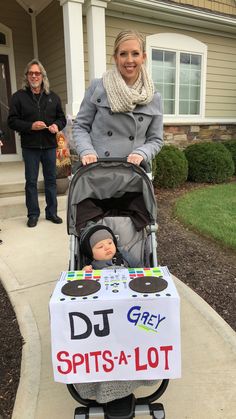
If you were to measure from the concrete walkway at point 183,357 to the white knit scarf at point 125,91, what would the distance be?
1.64 metres

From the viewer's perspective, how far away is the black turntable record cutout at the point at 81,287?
4.99 ft

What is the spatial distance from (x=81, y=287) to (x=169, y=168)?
5.92 metres

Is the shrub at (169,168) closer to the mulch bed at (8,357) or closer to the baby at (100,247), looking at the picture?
the mulch bed at (8,357)

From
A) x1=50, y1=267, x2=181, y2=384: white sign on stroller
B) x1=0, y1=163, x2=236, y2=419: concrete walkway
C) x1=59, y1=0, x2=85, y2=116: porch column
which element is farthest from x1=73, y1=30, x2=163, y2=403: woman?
x1=59, y1=0, x2=85, y2=116: porch column

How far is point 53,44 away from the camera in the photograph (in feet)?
25.2

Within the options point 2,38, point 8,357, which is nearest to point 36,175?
point 8,357

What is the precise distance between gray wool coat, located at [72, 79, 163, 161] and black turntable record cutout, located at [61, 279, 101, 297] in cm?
107

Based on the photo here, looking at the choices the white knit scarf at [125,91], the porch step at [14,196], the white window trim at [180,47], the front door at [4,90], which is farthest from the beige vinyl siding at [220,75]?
the white knit scarf at [125,91]

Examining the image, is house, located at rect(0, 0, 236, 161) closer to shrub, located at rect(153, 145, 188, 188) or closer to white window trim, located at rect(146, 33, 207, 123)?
white window trim, located at rect(146, 33, 207, 123)

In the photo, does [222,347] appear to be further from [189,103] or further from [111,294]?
[189,103]

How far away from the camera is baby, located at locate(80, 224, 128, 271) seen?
206cm

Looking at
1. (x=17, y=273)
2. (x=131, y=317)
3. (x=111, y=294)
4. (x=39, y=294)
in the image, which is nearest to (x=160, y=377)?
(x=131, y=317)

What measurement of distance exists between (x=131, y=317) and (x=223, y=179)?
7.31 metres

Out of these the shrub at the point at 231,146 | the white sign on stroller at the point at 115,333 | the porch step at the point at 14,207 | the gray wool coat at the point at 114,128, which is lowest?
the porch step at the point at 14,207
